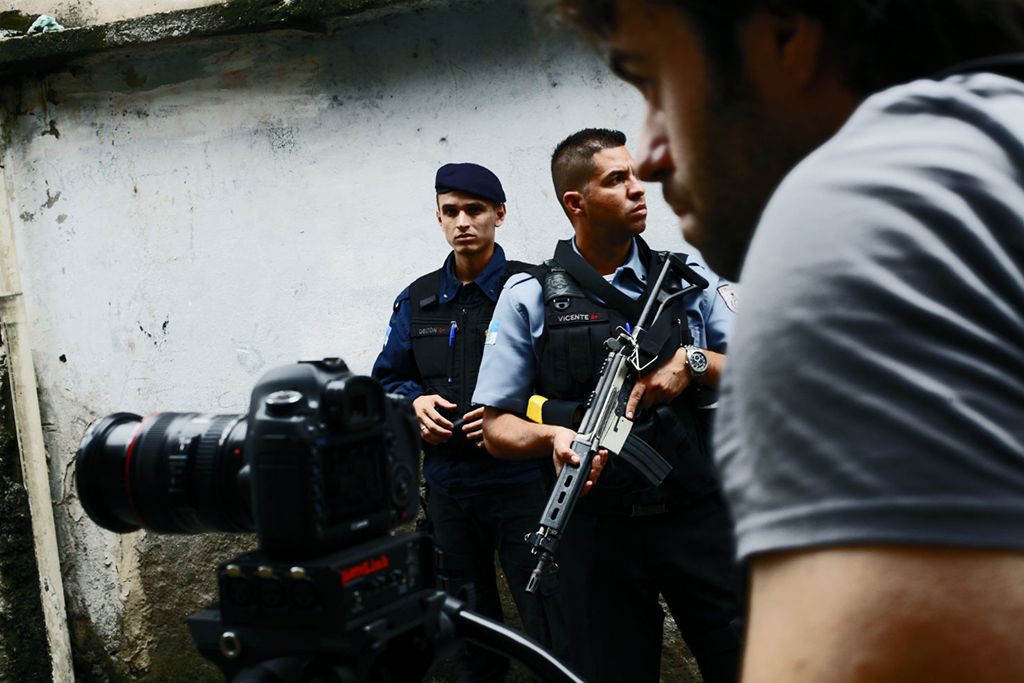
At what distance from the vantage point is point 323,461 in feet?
3.87

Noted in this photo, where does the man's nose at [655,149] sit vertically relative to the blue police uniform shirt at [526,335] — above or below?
above

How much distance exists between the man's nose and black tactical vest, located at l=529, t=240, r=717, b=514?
1976 millimetres

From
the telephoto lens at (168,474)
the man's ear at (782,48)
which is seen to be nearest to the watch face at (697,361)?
the telephoto lens at (168,474)

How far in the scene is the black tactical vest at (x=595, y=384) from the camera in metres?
2.67

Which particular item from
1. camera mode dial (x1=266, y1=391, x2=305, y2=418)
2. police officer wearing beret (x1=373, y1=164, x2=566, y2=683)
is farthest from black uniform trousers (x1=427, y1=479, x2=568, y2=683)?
camera mode dial (x1=266, y1=391, x2=305, y2=418)

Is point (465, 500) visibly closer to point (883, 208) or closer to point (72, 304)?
point (72, 304)

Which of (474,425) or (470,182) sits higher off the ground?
(470,182)

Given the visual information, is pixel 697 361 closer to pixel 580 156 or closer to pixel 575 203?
pixel 575 203

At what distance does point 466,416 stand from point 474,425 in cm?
5

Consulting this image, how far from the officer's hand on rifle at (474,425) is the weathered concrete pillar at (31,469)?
2.21m

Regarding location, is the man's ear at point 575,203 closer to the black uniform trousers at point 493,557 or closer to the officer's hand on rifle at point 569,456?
the officer's hand on rifle at point 569,456

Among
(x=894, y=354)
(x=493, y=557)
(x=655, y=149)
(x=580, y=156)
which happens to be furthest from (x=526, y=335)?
(x=894, y=354)

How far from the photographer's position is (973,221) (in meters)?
0.44

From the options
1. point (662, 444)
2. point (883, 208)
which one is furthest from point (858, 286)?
point (662, 444)
